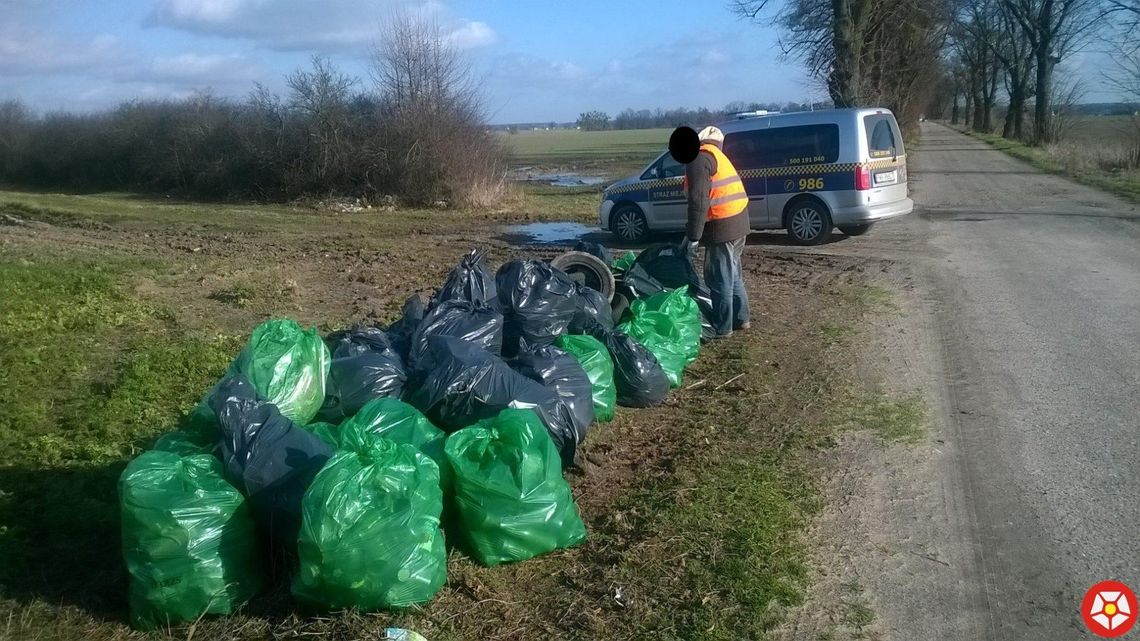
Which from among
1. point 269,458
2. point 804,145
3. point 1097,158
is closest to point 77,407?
point 269,458

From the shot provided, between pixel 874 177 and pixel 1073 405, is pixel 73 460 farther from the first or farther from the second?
pixel 874 177

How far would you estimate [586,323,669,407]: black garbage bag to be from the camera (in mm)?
6234

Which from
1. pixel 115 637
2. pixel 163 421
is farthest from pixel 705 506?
pixel 163 421

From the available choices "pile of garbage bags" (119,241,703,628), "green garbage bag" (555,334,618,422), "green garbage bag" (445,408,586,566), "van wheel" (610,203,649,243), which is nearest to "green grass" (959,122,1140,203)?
"van wheel" (610,203,649,243)

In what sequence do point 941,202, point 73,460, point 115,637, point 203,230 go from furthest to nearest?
point 941,202 < point 203,230 < point 73,460 < point 115,637

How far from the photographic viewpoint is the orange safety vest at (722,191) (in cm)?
791

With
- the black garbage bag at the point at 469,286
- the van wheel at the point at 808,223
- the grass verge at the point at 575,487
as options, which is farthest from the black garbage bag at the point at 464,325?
the van wheel at the point at 808,223

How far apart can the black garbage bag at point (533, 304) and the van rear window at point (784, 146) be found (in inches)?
307

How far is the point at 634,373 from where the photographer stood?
20.4 feet

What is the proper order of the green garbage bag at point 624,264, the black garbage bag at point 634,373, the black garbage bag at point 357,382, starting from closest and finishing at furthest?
the black garbage bag at point 357,382
the black garbage bag at point 634,373
the green garbage bag at point 624,264

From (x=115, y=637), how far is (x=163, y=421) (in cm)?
256

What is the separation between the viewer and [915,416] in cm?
589

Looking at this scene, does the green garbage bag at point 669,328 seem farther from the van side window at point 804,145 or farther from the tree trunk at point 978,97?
the tree trunk at point 978,97

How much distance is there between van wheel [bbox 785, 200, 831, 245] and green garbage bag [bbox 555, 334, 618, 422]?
8467mm
